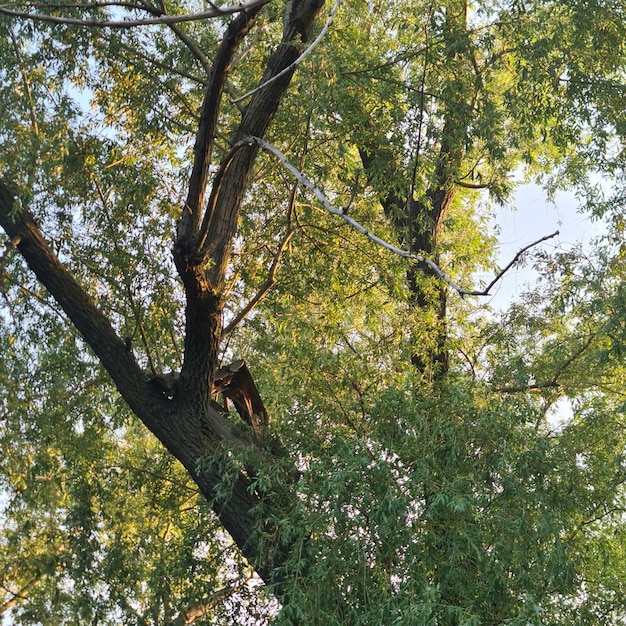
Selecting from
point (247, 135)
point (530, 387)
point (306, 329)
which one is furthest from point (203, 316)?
point (530, 387)

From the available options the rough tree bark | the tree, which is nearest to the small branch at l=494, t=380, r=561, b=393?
the tree

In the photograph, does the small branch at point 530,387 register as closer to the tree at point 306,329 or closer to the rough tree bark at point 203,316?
the tree at point 306,329

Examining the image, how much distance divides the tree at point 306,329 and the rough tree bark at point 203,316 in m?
0.02

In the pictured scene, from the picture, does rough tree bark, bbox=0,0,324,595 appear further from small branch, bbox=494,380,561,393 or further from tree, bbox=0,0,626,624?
small branch, bbox=494,380,561,393

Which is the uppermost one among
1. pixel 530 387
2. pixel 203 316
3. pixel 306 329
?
pixel 306 329

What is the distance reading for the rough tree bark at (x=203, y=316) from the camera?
16.0 feet

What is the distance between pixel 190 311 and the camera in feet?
16.9

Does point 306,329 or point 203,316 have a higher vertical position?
point 306,329

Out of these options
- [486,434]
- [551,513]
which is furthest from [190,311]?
[551,513]

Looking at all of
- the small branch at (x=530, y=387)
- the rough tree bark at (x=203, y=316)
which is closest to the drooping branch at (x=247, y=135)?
the rough tree bark at (x=203, y=316)

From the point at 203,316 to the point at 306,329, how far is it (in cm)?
123

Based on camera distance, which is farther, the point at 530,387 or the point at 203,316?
the point at 530,387

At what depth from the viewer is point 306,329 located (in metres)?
6.23

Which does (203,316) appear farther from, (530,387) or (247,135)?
(530,387)
